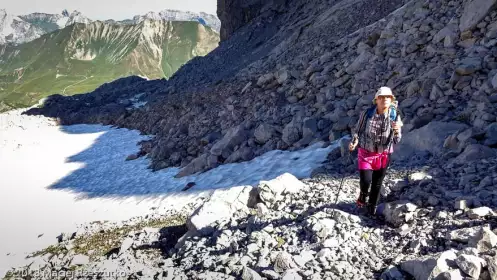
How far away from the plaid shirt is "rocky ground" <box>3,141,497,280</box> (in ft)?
4.32

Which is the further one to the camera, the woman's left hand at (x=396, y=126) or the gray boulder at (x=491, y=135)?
the gray boulder at (x=491, y=135)

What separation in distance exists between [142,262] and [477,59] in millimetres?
12326

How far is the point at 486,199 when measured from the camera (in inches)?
263

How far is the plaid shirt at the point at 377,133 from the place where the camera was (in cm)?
694

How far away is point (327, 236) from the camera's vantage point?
6809 millimetres

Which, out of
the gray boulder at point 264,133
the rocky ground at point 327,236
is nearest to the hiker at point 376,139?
the rocky ground at point 327,236

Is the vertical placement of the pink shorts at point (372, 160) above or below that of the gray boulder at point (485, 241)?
above

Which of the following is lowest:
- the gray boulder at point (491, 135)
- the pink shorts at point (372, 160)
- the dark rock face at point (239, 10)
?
the gray boulder at point (491, 135)

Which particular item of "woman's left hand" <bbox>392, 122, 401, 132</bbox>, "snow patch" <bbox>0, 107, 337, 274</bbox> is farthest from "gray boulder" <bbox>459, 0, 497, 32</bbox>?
"woman's left hand" <bbox>392, 122, 401, 132</bbox>

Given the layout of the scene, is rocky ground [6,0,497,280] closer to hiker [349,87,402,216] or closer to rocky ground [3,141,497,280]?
rocky ground [3,141,497,280]

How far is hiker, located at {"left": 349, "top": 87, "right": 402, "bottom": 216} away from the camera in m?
6.84

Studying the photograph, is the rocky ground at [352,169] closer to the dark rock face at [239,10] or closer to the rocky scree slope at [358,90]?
the rocky scree slope at [358,90]

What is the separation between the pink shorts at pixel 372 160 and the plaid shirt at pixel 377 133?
0.31 feet

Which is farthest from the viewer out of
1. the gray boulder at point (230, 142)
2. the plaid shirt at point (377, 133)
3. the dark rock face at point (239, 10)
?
the dark rock face at point (239, 10)
